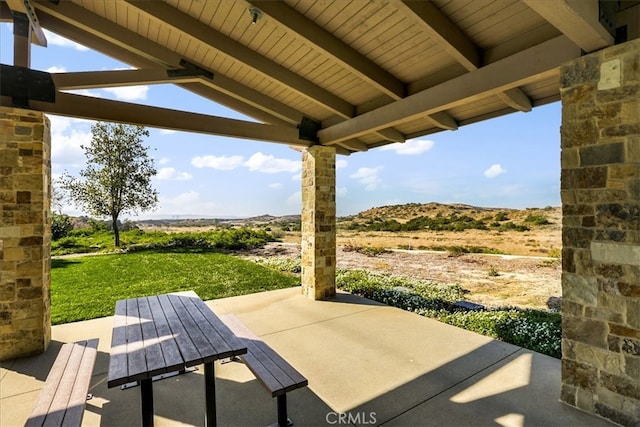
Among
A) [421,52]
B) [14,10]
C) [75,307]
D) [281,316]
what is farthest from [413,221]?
[14,10]

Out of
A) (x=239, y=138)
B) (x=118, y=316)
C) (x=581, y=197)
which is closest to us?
(x=581, y=197)

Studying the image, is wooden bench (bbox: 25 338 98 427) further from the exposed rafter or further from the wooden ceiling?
the exposed rafter

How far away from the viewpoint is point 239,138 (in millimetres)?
4773

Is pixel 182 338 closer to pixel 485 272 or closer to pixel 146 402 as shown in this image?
pixel 146 402

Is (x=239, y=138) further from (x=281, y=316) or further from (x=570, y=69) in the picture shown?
(x=570, y=69)

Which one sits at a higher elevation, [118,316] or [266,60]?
[266,60]

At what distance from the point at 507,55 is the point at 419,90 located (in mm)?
1048

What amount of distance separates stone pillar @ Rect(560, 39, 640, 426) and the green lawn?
5.43 m

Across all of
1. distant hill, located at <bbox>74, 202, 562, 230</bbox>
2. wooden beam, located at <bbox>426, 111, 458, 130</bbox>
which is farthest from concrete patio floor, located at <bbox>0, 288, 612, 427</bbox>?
distant hill, located at <bbox>74, 202, 562, 230</bbox>

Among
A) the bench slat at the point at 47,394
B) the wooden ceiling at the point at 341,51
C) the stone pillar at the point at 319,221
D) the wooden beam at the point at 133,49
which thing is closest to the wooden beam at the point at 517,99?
the wooden ceiling at the point at 341,51

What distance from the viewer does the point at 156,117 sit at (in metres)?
4.00

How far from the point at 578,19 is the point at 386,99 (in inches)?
95.9

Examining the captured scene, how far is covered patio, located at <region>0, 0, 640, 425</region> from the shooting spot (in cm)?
227

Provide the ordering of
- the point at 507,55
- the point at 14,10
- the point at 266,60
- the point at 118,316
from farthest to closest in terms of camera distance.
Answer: the point at 266,60
the point at 14,10
the point at 507,55
the point at 118,316
